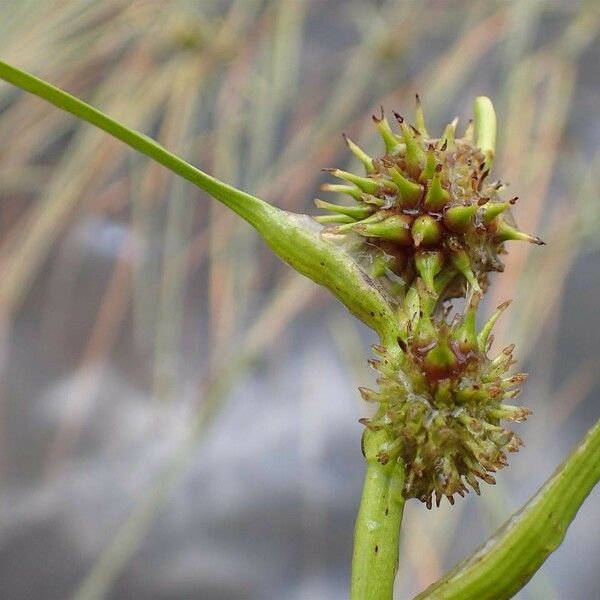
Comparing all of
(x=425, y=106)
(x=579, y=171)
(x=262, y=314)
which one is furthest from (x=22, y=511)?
(x=579, y=171)

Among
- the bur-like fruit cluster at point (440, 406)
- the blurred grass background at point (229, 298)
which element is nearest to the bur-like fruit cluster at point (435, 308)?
the bur-like fruit cluster at point (440, 406)

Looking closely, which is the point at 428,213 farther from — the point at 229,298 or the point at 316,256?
the point at 229,298

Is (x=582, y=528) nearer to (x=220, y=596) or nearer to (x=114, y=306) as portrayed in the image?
(x=220, y=596)

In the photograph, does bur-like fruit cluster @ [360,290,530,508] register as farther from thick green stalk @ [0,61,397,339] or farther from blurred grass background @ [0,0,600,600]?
blurred grass background @ [0,0,600,600]

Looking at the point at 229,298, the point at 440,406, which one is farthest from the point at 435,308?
the point at 229,298

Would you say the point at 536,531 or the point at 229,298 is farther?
the point at 229,298

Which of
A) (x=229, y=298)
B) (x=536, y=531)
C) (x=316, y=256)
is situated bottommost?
(x=536, y=531)

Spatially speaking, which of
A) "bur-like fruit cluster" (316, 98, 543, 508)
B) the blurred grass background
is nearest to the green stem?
"bur-like fruit cluster" (316, 98, 543, 508)

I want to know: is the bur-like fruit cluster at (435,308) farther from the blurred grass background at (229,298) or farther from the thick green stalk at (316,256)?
the blurred grass background at (229,298)
